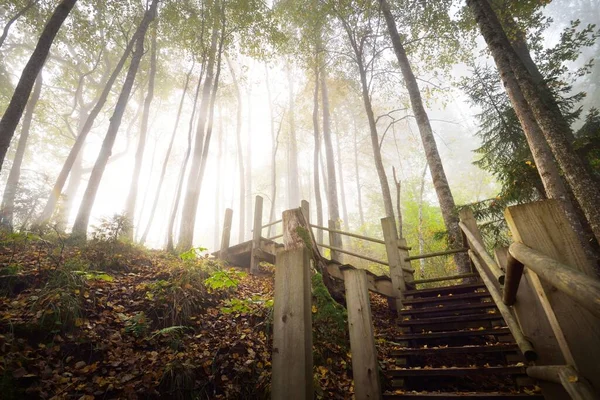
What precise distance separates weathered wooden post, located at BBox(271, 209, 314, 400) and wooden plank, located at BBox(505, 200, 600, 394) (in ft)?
4.33

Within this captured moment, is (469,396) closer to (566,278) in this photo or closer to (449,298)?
(449,298)

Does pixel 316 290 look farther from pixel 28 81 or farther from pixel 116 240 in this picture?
pixel 28 81

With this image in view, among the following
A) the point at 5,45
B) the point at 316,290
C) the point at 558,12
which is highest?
the point at 558,12

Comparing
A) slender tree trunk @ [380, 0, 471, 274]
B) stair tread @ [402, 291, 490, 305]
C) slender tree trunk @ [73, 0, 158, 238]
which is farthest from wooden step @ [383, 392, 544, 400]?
slender tree trunk @ [73, 0, 158, 238]

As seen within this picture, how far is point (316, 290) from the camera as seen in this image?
14.9 ft

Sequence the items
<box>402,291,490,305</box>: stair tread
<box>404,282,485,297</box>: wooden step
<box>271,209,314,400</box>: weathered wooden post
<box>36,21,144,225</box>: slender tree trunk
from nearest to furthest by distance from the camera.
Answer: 1. <box>271,209,314,400</box>: weathered wooden post
2. <box>402,291,490,305</box>: stair tread
3. <box>404,282,485,297</box>: wooden step
4. <box>36,21,144,225</box>: slender tree trunk

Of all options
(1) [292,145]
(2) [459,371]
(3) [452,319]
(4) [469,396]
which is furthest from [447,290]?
(1) [292,145]

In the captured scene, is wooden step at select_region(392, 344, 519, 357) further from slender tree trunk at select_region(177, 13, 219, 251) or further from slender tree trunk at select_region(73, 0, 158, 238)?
slender tree trunk at select_region(73, 0, 158, 238)

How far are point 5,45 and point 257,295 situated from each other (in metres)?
25.6

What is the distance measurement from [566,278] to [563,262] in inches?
19.2

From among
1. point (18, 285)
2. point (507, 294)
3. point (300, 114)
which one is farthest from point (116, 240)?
point (300, 114)

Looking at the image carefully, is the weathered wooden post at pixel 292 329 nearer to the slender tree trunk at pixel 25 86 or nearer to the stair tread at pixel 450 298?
the stair tread at pixel 450 298

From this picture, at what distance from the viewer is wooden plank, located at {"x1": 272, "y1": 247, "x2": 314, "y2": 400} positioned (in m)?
1.72

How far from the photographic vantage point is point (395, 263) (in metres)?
6.06
